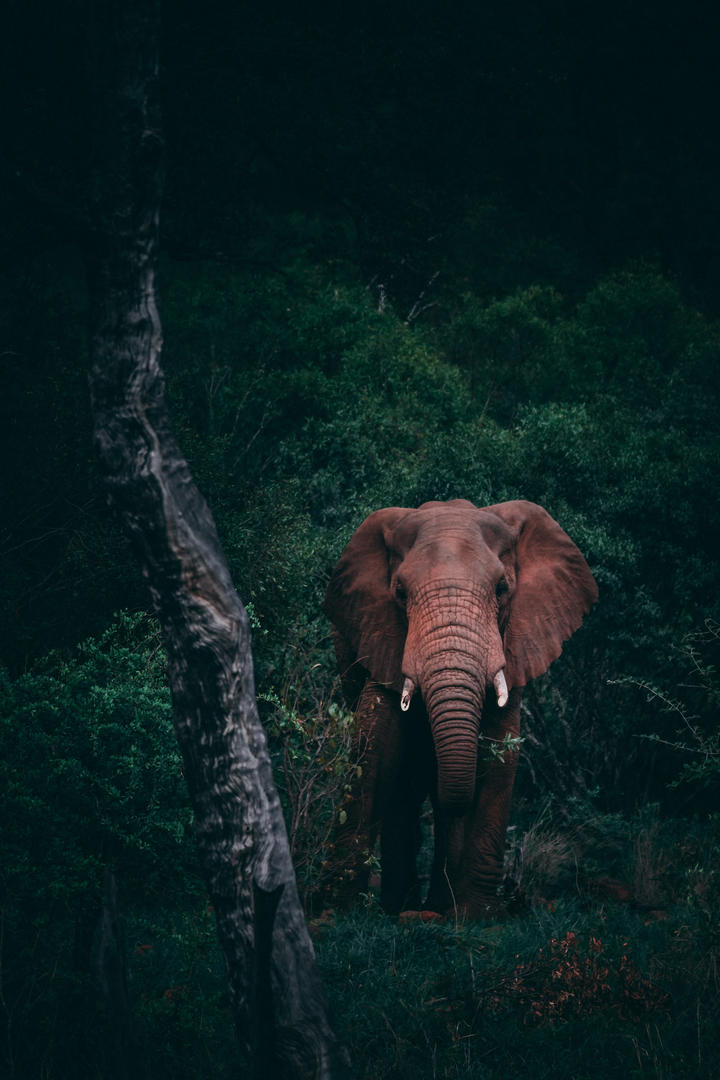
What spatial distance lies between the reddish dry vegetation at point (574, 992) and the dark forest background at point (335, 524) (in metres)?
0.02

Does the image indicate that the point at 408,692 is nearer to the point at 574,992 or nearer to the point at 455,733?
the point at 455,733

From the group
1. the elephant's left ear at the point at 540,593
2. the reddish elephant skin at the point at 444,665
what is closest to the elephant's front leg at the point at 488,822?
the reddish elephant skin at the point at 444,665

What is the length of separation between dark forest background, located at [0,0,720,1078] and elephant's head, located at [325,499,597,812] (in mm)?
669

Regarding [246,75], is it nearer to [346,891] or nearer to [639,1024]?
[346,891]

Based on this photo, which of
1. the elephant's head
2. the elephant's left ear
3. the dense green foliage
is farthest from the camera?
the elephant's left ear

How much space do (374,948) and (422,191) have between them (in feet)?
27.6

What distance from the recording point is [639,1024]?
548cm

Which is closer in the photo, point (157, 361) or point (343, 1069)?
point (343, 1069)

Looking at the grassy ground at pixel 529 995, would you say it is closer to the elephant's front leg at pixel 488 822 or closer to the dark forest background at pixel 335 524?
the dark forest background at pixel 335 524

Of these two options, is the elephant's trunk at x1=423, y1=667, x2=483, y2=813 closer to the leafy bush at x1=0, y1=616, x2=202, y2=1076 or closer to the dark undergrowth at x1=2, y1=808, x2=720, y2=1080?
the dark undergrowth at x1=2, y1=808, x2=720, y2=1080

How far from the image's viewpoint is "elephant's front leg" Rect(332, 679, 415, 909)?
25.6 ft

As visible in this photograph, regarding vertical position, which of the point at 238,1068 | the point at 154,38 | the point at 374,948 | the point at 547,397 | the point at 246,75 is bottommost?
the point at 547,397

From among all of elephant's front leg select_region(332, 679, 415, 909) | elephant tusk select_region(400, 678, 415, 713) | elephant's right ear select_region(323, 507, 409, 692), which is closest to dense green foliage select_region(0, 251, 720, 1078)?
elephant's front leg select_region(332, 679, 415, 909)

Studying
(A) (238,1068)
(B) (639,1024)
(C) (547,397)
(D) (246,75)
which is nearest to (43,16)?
(D) (246,75)
